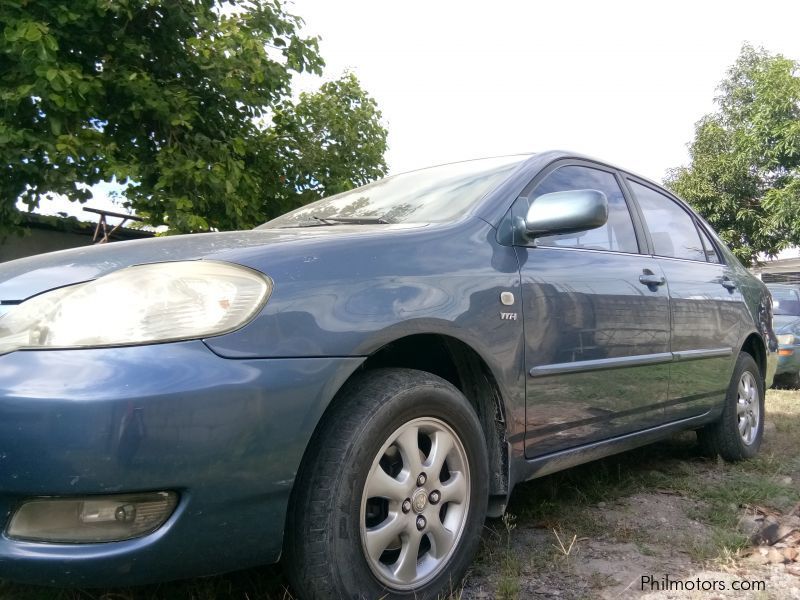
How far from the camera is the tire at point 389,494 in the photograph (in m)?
1.63

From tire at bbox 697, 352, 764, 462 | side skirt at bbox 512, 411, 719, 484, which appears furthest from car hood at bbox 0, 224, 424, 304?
tire at bbox 697, 352, 764, 462

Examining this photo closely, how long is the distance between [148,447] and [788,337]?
8.99 metres

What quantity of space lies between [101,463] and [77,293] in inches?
17.7

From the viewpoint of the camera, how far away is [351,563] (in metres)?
1.66

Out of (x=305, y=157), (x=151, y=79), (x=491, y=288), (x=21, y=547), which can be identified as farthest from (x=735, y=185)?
(x=21, y=547)

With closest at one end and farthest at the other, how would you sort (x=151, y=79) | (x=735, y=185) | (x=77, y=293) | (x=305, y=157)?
(x=77, y=293)
(x=151, y=79)
(x=305, y=157)
(x=735, y=185)

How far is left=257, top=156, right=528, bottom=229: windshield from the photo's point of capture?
247cm

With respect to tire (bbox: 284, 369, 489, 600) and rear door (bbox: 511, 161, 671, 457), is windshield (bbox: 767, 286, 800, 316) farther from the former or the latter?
tire (bbox: 284, 369, 489, 600)

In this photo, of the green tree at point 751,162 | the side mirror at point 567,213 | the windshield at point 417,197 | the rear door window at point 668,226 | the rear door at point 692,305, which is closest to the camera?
the side mirror at point 567,213

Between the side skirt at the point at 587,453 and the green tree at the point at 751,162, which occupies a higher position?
the green tree at the point at 751,162

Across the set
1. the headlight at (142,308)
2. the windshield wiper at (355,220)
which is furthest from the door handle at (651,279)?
the headlight at (142,308)

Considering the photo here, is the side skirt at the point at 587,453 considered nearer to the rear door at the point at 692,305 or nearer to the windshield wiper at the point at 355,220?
the rear door at the point at 692,305

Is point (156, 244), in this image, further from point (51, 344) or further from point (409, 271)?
point (409, 271)

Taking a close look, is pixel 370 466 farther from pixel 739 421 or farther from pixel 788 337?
Result: pixel 788 337
